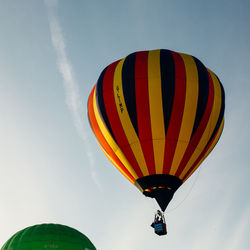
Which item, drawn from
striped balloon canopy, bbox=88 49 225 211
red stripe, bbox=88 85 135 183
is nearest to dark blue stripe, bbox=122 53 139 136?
striped balloon canopy, bbox=88 49 225 211

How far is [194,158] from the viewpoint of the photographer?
14773 mm

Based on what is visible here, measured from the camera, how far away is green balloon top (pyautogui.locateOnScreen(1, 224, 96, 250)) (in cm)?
1677

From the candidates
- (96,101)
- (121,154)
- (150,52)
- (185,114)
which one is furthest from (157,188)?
(150,52)

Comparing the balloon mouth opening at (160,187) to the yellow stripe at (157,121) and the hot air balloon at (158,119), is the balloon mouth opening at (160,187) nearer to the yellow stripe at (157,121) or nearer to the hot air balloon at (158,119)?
the hot air balloon at (158,119)

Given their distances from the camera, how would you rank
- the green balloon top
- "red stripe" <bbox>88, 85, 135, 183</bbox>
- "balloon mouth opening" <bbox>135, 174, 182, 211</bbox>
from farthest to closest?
the green balloon top, "red stripe" <bbox>88, 85, 135, 183</bbox>, "balloon mouth opening" <bbox>135, 174, 182, 211</bbox>

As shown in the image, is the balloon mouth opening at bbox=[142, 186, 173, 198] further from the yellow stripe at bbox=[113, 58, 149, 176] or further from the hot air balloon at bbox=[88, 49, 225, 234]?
the yellow stripe at bbox=[113, 58, 149, 176]

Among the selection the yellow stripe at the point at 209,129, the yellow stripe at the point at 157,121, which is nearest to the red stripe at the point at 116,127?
the yellow stripe at the point at 157,121

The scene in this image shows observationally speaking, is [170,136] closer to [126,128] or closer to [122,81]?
[126,128]

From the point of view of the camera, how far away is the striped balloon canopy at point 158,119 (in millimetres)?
14211

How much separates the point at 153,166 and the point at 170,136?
1117 mm

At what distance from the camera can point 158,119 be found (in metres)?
14.3

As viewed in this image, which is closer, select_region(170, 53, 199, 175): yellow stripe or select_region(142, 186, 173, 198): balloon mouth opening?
select_region(142, 186, 173, 198): balloon mouth opening

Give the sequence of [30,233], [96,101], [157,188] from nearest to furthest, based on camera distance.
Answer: [157,188], [96,101], [30,233]

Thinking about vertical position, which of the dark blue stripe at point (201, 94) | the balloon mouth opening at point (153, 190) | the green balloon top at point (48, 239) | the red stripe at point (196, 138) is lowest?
the green balloon top at point (48, 239)
